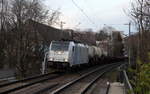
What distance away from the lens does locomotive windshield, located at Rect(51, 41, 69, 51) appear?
30938 millimetres

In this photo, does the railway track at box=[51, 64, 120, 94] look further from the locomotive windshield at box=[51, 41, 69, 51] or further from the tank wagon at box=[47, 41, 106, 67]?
the locomotive windshield at box=[51, 41, 69, 51]

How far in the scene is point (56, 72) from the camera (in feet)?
109

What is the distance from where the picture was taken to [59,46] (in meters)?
31.4

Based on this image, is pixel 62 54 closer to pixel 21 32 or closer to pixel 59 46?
pixel 59 46

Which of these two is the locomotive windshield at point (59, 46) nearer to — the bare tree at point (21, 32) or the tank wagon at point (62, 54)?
the tank wagon at point (62, 54)

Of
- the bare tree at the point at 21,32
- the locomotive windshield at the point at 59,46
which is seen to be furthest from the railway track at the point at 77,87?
the bare tree at the point at 21,32

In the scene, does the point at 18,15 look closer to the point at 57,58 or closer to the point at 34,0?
the point at 34,0

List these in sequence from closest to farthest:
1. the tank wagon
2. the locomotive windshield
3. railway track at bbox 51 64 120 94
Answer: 1. railway track at bbox 51 64 120 94
2. the tank wagon
3. the locomotive windshield

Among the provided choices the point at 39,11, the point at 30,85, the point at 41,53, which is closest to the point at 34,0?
the point at 39,11

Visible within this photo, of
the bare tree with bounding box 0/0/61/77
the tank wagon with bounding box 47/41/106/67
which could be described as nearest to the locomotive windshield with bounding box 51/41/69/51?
the tank wagon with bounding box 47/41/106/67

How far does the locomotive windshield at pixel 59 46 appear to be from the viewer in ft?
102

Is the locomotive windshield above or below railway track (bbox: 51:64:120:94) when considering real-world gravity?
above

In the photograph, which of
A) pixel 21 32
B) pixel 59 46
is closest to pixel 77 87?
pixel 59 46

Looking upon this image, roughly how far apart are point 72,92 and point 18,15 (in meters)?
21.0
